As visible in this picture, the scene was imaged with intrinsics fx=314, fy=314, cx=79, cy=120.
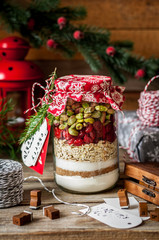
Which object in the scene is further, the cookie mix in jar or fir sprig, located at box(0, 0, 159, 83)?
fir sprig, located at box(0, 0, 159, 83)

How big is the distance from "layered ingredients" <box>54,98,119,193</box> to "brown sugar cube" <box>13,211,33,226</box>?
16 centimetres

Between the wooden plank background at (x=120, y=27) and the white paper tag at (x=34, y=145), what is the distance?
69 centimetres

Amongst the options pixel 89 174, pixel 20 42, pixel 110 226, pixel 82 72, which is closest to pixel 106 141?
pixel 89 174

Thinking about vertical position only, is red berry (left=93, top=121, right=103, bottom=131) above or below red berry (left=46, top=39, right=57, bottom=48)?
below

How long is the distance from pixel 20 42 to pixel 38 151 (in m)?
0.51

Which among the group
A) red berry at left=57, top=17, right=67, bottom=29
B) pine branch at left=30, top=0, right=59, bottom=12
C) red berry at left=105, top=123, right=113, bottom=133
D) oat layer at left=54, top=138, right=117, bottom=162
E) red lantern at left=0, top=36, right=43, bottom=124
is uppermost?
pine branch at left=30, top=0, right=59, bottom=12

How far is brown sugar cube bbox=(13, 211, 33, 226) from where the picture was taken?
1.98ft

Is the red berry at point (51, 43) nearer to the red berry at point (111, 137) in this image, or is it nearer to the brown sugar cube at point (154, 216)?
the red berry at point (111, 137)

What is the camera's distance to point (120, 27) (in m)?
1.46

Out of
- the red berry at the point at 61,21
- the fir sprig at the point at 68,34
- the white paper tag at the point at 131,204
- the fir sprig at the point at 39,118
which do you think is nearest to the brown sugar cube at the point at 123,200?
the white paper tag at the point at 131,204

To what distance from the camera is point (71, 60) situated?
1480 millimetres

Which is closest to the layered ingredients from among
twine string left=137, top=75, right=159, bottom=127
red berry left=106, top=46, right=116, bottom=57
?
twine string left=137, top=75, right=159, bottom=127

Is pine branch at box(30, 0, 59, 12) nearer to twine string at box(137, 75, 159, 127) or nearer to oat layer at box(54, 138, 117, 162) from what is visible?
twine string at box(137, 75, 159, 127)

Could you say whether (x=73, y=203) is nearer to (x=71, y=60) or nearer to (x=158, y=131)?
(x=158, y=131)
